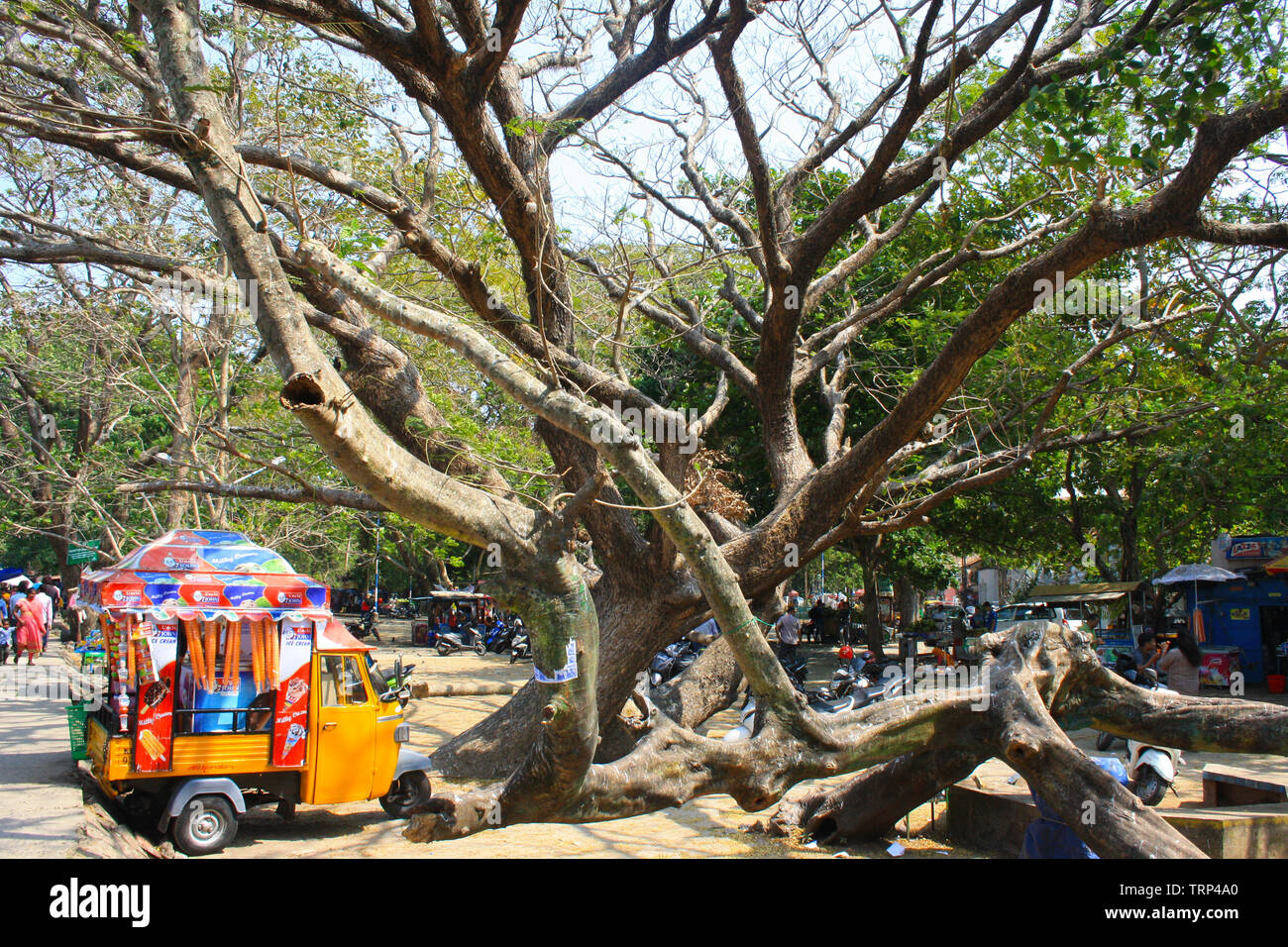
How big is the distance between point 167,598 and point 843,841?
5.56 meters

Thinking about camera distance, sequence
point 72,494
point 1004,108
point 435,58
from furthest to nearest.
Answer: point 72,494 → point 1004,108 → point 435,58

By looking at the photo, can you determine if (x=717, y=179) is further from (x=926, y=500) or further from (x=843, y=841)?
(x=843, y=841)

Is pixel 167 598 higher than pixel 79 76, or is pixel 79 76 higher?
pixel 79 76

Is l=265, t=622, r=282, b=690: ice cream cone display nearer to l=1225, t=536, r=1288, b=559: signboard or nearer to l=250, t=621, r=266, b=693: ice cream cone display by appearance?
l=250, t=621, r=266, b=693: ice cream cone display

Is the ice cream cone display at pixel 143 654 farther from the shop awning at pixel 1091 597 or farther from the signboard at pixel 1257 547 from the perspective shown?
the signboard at pixel 1257 547

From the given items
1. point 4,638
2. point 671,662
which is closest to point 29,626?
point 4,638

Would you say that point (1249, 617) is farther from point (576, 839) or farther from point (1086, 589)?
point (576, 839)

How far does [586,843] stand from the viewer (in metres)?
7.11

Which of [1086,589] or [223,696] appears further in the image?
[1086,589]

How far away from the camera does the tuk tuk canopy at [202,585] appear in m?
6.95

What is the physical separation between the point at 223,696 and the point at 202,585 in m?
0.90

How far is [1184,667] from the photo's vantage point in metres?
12.0

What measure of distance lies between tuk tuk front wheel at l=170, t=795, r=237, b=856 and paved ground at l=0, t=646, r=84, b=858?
683mm
